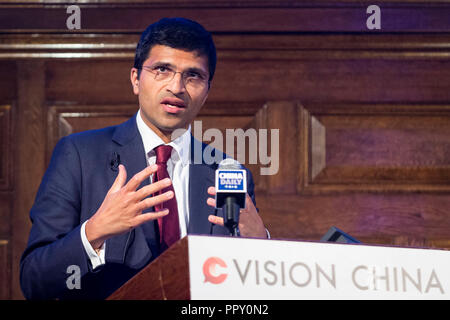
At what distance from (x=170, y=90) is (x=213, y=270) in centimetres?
91

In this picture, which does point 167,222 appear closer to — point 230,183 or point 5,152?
point 230,183

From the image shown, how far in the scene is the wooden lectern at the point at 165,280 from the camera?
100 centimetres

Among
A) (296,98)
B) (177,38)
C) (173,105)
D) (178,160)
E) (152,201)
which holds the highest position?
(177,38)

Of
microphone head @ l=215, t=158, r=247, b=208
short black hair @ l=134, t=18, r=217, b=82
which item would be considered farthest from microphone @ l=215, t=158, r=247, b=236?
short black hair @ l=134, t=18, r=217, b=82

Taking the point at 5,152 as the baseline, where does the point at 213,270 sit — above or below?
below

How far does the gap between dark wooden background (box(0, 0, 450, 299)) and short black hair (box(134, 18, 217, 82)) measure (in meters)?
0.91

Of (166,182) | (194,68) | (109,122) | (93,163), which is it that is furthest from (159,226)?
(109,122)

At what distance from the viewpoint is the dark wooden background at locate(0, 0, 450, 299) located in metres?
2.73

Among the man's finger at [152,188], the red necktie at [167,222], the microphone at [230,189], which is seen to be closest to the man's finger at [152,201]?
the man's finger at [152,188]

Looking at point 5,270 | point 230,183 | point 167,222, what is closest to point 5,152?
point 5,270

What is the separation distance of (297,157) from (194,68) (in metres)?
1.15

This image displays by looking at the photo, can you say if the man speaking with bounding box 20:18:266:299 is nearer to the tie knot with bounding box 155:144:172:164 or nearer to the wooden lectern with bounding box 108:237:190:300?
the tie knot with bounding box 155:144:172:164

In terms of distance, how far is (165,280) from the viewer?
1027 millimetres

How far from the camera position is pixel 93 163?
1.78 m
